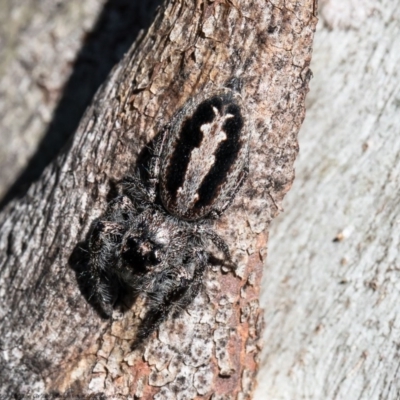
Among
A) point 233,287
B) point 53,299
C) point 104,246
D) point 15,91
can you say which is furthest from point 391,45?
point 15,91

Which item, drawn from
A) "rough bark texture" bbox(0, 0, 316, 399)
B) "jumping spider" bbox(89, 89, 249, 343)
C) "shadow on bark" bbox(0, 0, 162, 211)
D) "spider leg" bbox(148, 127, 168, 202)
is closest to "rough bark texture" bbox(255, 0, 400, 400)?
"rough bark texture" bbox(0, 0, 316, 399)

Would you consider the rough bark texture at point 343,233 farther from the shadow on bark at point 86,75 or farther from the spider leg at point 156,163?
the shadow on bark at point 86,75

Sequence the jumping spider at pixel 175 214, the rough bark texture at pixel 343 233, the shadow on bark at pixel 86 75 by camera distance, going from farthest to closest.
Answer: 1. the shadow on bark at pixel 86 75
2. the rough bark texture at pixel 343 233
3. the jumping spider at pixel 175 214

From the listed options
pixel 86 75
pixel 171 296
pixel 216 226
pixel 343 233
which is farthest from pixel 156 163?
pixel 86 75

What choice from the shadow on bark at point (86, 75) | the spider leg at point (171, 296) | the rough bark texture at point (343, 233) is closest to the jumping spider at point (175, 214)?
the spider leg at point (171, 296)

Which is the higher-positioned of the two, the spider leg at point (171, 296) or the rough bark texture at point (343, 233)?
the rough bark texture at point (343, 233)

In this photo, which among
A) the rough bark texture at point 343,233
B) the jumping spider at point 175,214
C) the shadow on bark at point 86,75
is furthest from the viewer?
the shadow on bark at point 86,75
